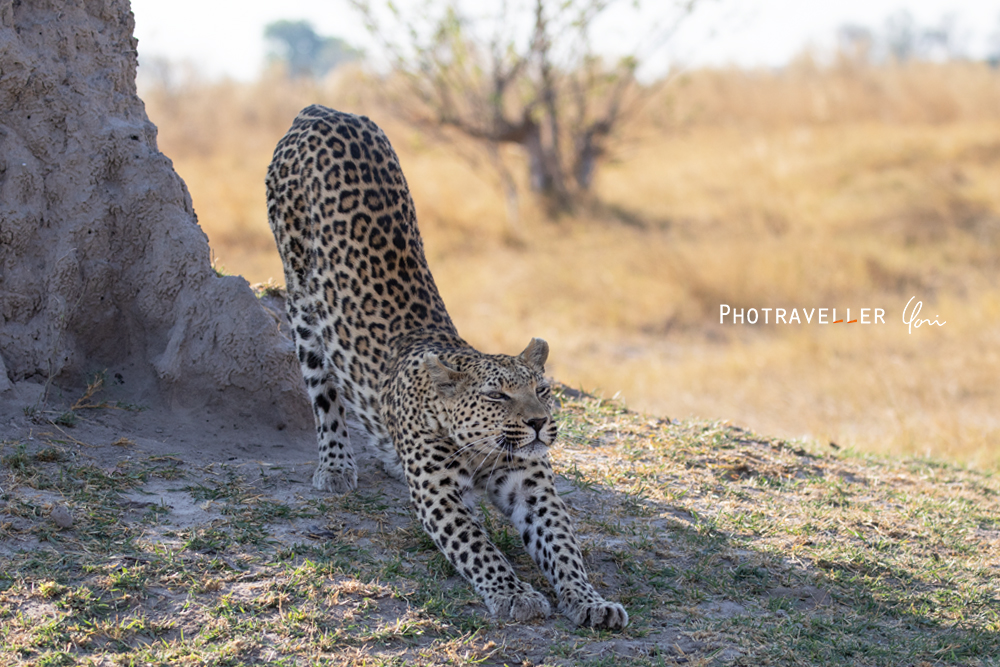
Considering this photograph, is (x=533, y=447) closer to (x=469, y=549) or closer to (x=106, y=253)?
(x=469, y=549)

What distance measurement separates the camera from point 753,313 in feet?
44.0

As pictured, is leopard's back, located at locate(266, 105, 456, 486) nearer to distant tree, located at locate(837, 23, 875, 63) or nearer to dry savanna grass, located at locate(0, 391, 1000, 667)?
dry savanna grass, located at locate(0, 391, 1000, 667)

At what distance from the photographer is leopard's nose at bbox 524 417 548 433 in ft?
12.8

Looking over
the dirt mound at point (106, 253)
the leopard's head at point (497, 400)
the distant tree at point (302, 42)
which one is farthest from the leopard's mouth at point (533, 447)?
the distant tree at point (302, 42)

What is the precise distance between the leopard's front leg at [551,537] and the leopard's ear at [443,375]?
0.41 meters

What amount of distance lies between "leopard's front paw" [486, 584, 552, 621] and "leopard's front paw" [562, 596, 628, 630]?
0.38 ft

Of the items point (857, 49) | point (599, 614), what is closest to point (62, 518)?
point (599, 614)

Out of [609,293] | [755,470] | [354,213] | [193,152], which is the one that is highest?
[193,152]

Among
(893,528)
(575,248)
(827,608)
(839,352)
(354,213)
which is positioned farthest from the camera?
(575,248)

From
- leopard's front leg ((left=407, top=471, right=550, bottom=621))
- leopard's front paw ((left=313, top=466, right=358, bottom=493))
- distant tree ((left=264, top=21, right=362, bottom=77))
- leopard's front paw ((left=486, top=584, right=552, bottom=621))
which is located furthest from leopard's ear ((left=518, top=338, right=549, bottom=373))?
distant tree ((left=264, top=21, right=362, bottom=77))

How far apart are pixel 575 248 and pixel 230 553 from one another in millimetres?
11865

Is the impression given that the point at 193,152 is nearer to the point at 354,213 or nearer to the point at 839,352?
the point at 839,352

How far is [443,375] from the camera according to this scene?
4.19 metres

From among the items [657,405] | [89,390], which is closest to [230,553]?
[89,390]
